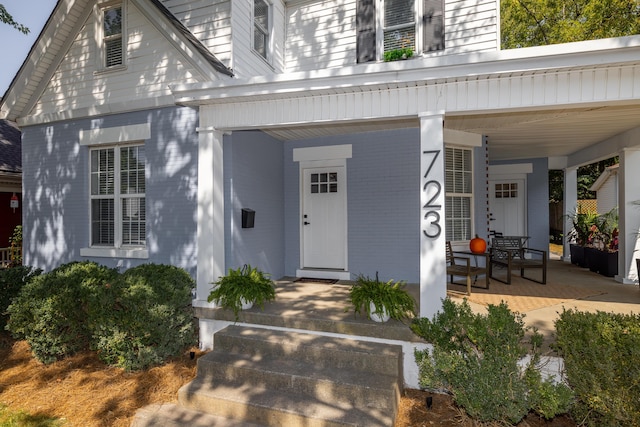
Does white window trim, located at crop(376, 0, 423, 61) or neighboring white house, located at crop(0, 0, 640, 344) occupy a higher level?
white window trim, located at crop(376, 0, 423, 61)

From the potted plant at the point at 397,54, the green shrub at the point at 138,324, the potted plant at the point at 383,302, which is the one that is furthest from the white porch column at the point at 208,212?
the potted plant at the point at 397,54

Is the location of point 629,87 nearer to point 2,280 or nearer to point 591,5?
point 2,280

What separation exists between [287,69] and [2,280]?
5931 mm

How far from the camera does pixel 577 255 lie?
28.8 ft

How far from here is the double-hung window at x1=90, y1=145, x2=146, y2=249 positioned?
19.5 ft

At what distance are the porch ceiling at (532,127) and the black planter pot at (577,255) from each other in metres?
2.48

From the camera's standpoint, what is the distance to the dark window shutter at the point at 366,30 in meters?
6.55

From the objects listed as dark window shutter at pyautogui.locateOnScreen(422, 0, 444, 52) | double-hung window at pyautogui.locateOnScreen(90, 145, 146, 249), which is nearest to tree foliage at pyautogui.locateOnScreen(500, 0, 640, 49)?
dark window shutter at pyautogui.locateOnScreen(422, 0, 444, 52)

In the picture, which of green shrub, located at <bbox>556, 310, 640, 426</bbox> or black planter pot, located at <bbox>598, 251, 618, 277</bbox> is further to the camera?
black planter pot, located at <bbox>598, 251, 618, 277</bbox>

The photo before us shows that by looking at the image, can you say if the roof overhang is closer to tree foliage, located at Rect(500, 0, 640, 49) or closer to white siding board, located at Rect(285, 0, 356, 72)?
white siding board, located at Rect(285, 0, 356, 72)

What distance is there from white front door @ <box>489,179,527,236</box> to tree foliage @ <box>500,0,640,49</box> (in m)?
7.83

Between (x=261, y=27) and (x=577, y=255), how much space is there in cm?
891

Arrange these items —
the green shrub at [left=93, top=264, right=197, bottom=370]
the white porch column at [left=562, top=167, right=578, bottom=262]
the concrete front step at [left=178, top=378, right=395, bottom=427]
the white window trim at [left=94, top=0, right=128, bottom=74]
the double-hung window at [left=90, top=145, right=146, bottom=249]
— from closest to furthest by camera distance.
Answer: the concrete front step at [left=178, top=378, right=395, bottom=427] < the green shrub at [left=93, top=264, right=197, bottom=370] < the double-hung window at [left=90, top=145, right=146, bottom=249] < the white window trim at [left=94, top=0, right=128, bottom=74] < the white porch column at [left=562, top=167, right=578, bottom=262]

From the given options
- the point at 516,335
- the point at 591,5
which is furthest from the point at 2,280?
the point at 591,5
